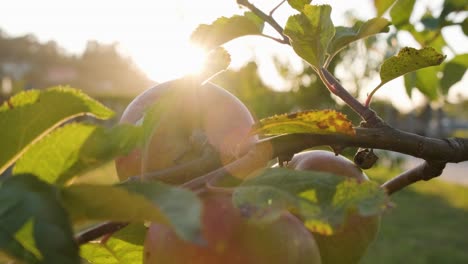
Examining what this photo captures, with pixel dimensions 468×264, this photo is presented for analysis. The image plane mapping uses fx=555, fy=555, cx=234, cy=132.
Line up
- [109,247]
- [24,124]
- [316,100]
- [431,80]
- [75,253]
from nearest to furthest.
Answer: [75,253]
[24,124]
[109,247]
[431,80]
[316,100]

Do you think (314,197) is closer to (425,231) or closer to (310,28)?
(310,28)

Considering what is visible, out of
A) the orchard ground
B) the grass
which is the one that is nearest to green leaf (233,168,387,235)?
the orchard ground

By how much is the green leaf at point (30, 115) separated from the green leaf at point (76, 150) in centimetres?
1

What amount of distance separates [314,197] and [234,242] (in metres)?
0.09

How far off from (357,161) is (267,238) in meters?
0.25

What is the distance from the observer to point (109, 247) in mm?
552

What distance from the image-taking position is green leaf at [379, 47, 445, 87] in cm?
58

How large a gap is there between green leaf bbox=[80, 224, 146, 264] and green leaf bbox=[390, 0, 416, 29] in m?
Result: 0.78

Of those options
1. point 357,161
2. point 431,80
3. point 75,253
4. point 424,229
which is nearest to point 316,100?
point 424,229

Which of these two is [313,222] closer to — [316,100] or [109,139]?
[109,139]

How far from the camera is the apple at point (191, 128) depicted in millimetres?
558

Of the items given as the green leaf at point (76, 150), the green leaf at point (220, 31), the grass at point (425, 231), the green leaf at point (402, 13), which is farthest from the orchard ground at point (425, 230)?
the green leaf at point (76, 150)

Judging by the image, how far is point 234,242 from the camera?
44cm

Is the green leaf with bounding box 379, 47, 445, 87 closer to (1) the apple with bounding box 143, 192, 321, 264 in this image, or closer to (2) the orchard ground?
(1) the apple with bounding box 143, 192, 321, 264
